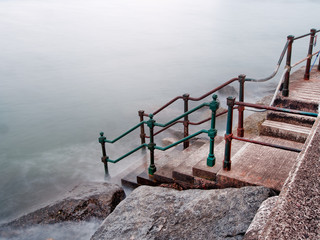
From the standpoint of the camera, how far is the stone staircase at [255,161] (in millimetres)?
3535

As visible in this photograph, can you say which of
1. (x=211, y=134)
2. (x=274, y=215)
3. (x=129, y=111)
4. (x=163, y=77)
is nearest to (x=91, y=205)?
(x=211, y=134)

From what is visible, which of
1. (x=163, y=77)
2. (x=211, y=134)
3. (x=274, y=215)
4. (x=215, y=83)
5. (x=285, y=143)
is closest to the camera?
(x=274, y=215)

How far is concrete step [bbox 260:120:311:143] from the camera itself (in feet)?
14.9

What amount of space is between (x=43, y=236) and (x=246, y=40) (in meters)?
49.3

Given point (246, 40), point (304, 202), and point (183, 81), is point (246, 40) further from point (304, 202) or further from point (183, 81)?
point (304, 202)

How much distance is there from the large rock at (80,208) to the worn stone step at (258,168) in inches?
89.9

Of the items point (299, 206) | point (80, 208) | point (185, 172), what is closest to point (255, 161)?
point (185, 172)

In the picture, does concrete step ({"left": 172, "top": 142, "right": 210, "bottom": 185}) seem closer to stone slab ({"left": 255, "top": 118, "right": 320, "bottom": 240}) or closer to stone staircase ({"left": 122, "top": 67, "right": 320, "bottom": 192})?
stone staircase ({"left": 122, "top": 67, "right": 320, "bottom": 192})

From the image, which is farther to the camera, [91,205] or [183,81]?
[183,81]

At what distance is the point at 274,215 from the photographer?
178 cm

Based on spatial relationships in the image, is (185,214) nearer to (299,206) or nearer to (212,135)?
(212,135)

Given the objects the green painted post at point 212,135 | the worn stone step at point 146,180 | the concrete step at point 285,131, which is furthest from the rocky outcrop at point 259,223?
the worn stone step at point 146,180

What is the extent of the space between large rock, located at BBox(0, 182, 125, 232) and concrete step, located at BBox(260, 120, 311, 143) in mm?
2751

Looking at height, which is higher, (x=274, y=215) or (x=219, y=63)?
(x=274, y=215)
